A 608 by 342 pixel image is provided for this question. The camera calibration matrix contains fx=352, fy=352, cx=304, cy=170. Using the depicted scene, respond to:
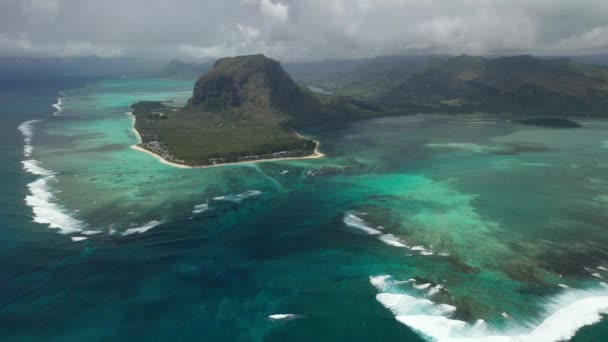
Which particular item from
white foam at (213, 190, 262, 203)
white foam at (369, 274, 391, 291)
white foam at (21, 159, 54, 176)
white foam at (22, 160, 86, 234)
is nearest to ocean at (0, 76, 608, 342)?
white foam at (369, 274, 391, 291)

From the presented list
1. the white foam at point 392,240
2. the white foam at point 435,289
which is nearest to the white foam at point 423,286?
the white foam at point 435,289

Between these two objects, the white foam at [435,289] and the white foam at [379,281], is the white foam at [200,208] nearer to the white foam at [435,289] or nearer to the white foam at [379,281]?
the white foam at [379,281]

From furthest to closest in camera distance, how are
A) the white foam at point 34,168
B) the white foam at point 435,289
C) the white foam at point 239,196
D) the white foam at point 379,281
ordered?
the white foam at point 34,168
the white foam at point 239,196
the white foam at point 379,281
the white foam at point 435,289

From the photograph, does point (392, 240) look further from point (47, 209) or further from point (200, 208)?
point (47, 209)

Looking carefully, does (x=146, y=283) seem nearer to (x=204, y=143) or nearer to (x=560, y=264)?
(x=560, y=264)

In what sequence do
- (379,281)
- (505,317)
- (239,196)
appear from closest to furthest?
(505,317) → (379,281) → (239,196)

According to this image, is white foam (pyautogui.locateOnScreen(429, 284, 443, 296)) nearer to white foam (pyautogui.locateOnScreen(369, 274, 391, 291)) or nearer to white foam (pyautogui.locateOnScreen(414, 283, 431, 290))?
white foam (pyautogui.locateOnScreen(414, 283, 431, 290))

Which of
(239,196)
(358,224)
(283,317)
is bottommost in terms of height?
(283,317)

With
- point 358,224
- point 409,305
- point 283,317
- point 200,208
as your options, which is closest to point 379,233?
point 358,224
